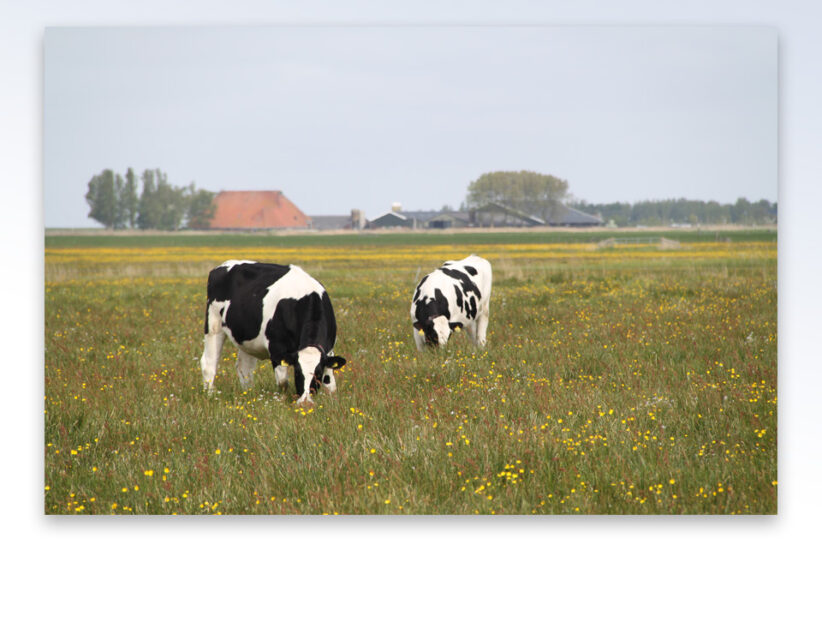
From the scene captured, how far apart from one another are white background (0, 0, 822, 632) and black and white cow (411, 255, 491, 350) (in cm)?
271

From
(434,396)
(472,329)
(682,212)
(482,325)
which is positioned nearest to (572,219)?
(682,212)

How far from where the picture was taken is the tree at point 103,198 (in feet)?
19.6

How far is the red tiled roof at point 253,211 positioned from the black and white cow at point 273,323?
427 millimetres

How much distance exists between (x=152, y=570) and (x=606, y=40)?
213 inches

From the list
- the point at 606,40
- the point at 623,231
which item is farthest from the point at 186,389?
the point at 606,40

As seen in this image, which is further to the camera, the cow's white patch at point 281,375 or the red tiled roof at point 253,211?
the red tiled roof at point 253,211

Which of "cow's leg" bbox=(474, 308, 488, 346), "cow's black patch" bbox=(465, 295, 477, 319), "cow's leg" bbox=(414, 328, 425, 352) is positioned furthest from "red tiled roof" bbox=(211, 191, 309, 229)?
"cow's leg" bbox=(474, 308, 488, 346)

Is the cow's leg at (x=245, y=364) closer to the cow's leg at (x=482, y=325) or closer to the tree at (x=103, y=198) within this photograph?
the tree at (x=103, y=198)

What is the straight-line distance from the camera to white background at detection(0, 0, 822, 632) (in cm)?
543

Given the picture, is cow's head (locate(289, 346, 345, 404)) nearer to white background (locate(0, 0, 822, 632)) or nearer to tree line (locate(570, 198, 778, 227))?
white background (locate(0, 0, 822, 632))

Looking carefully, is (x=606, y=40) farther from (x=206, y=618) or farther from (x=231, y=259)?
(x=206, y=618)

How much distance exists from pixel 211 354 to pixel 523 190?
3.21 meters

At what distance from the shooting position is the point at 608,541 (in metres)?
5.43

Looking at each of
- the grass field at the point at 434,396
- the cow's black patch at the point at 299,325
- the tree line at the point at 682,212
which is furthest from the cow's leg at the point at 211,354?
the tree line at the point at 682,212
